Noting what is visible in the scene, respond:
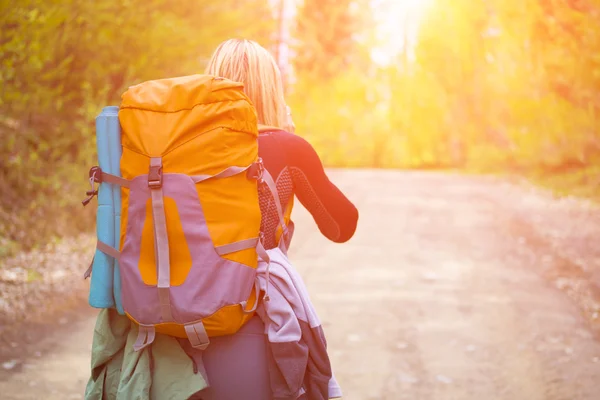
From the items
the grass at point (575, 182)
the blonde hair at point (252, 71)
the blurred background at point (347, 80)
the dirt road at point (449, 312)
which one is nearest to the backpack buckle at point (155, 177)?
the blonde hair at point (252, 71)

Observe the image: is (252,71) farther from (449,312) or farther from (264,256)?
(449,312)

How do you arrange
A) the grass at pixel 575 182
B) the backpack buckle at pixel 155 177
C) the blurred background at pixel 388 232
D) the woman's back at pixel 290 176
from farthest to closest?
the grass at pixel 575 182, the blurred background at pixel 388 232, the woman's back at pixel 290 176, the backpack buckle at pixel 155 177

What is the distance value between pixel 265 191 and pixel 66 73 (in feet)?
24.2

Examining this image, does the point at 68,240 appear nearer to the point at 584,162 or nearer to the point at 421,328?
the point at 421,328

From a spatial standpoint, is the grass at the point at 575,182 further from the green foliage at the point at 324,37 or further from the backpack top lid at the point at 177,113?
the green foliage at the point at 324,37

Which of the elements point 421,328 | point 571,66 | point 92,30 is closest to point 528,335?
point 421,328

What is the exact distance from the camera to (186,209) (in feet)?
7.68

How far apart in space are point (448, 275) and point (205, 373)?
22.8 feet

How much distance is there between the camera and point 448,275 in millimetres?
9117

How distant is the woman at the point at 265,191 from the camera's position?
2.47 metres

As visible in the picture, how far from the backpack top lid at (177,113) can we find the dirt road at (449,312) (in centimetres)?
336

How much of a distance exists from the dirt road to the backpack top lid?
3361 millimetres

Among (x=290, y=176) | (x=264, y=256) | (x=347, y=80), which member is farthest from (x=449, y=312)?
(x=347, y=80)

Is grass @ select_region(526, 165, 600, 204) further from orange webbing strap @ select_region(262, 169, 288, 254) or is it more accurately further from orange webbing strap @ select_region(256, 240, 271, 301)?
orange webbing strap @ select_region(256, 240, 271, 301)
